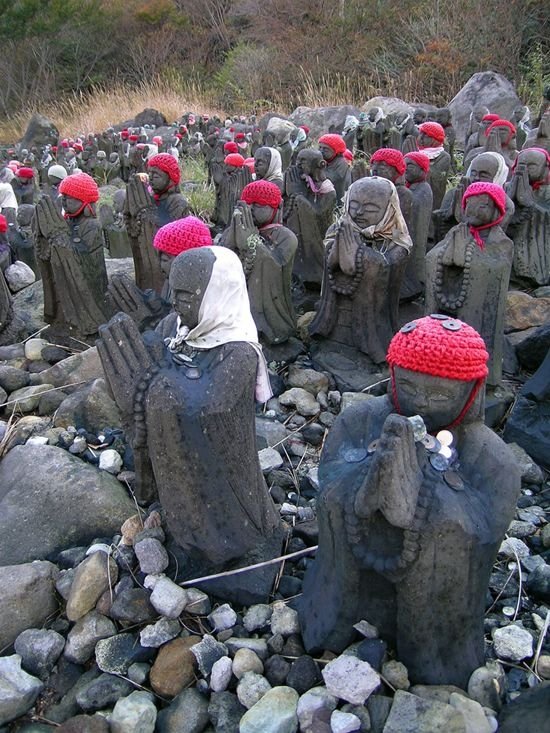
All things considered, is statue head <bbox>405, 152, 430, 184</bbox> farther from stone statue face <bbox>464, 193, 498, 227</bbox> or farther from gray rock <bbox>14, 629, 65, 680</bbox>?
gray rock <bbox>14, 629, 65, 680</bbox>

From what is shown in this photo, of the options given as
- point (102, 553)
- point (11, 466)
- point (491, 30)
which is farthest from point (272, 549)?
point (491, 30)

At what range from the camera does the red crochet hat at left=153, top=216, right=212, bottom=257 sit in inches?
127

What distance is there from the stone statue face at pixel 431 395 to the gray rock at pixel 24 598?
180cm

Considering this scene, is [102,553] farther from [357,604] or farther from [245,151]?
[245,151]

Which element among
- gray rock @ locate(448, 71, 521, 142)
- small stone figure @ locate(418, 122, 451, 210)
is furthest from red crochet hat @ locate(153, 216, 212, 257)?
gray rock @ locate(448, 71, 521, 142)

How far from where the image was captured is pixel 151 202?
5516 millimetres

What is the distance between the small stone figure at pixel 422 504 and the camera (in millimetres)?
2062

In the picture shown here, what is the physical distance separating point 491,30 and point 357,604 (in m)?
18.6

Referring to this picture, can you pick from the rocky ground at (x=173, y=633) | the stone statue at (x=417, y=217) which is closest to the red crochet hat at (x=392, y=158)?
A: the stone statue at (x=417, y=217)

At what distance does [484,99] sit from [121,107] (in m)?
11.6

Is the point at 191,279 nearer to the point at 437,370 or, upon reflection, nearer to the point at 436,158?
the point at 437,370

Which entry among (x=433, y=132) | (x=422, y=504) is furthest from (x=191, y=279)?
(x=433, y=132)

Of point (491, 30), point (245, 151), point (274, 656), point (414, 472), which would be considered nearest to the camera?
point (414, 472)

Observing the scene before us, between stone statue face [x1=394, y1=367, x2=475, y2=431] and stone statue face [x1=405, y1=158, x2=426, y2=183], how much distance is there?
4.24m
